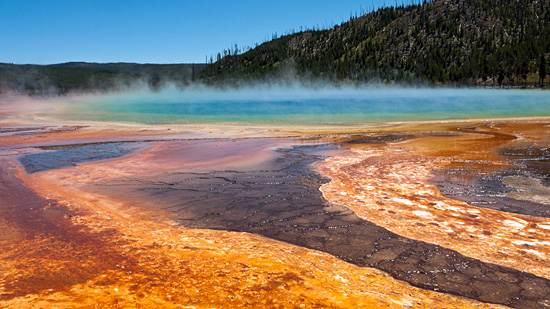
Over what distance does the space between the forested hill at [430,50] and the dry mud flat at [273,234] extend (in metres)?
108

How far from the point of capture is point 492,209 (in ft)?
20.4

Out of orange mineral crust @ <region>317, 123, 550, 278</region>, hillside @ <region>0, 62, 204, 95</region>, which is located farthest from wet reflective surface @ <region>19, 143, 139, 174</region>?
hillside @ <region>0, 62, 204, 95</region>

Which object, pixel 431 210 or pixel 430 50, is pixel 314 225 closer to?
pixel 431 210

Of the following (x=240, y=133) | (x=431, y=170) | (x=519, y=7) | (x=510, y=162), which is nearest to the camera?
(x=431, y=170)

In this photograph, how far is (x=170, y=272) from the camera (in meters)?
4.10

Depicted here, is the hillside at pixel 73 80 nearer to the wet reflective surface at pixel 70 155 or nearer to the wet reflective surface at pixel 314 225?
the wet reflective surface at pixel 70 155

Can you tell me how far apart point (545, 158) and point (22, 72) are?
682ft

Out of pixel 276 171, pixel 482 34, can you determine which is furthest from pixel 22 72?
pixel 276 171

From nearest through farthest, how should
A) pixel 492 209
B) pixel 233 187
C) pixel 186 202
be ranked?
pixel 492 209 → pixel 186 202 → pixel 233 187

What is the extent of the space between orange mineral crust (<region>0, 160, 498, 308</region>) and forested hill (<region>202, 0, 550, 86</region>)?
366 ft

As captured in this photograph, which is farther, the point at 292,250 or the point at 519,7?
the point at 519,7

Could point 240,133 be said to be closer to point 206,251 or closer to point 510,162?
point 510,162

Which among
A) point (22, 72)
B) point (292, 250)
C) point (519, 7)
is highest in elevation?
point (519, 7)

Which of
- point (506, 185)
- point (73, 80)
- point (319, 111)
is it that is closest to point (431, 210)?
point (506, 185)
